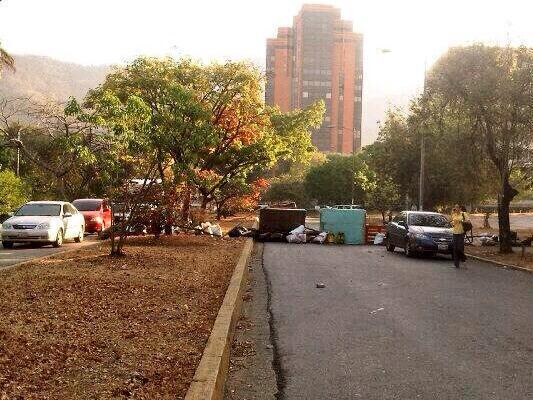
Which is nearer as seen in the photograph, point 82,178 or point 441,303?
point 441,303

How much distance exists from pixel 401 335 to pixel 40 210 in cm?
1687

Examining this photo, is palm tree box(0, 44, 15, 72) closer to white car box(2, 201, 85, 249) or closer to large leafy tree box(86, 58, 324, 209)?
large leafy tree box(86, 58, 324, 209)

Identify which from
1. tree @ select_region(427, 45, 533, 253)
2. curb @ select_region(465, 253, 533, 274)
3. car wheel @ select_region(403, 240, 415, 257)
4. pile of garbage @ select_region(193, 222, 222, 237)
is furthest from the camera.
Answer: pile of garbage @ select_region(193, 222, 222, 237)

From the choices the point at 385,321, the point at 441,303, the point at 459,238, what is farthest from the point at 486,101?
the point at 385,321

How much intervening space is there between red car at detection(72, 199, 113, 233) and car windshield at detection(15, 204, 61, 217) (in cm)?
555

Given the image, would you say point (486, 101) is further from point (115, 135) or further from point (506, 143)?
point (115, 135)

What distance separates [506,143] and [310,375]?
18.2m

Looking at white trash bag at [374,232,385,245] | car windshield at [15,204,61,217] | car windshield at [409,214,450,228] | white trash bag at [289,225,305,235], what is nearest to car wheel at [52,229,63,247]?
car windshield at [15,204,61,217]

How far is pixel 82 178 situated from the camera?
1903 inches

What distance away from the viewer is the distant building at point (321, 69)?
130875 mm

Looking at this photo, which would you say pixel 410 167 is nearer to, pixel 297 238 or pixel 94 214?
pixel 297 238

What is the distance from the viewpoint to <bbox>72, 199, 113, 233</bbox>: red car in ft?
94.3

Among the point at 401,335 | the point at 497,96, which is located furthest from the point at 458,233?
the point at 401,335

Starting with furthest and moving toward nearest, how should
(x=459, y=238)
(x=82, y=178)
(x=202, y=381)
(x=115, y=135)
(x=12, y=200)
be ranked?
(x=82, y=178), (x=12, y=200), (x=459, y=238), (x=115, y=135), (x=202, y=381)
